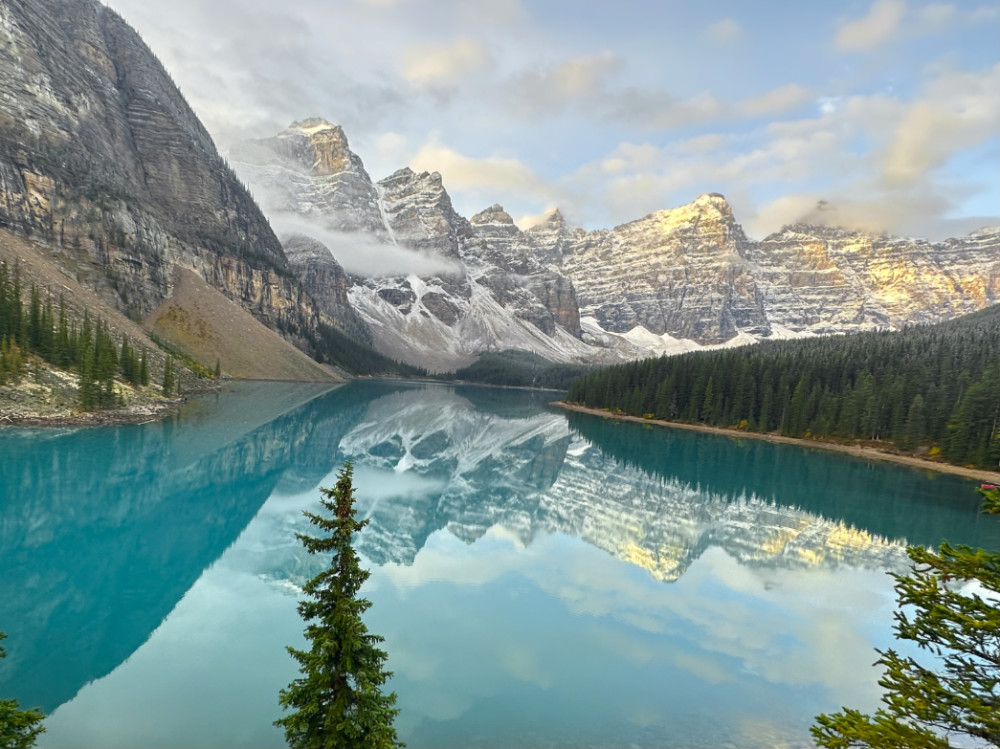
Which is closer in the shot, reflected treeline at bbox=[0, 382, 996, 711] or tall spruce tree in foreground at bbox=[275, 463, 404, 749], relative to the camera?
tall spruce tree in foreground at bbox=[275, 463, 404, 749]

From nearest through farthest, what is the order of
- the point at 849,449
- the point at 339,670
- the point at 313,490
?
1. the point at 339,670
2. the point at 313,490
3. the point at 849,449

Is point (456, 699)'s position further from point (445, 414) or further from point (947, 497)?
point (445, 414)

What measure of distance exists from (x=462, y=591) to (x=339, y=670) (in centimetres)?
1598

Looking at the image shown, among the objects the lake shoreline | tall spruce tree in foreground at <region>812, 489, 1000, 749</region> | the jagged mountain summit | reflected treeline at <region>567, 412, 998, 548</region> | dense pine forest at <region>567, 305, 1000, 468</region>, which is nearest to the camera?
tall spruce tree in foreground at <region>812, 489, 1000, 749</region>

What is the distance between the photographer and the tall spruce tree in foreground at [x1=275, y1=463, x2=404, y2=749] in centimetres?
846

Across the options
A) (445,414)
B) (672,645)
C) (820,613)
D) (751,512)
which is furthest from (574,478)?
(445,414)

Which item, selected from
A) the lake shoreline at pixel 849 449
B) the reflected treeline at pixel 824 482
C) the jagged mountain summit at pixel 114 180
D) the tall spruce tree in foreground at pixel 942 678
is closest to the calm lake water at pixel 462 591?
the reflected treeline at pixel 824 482

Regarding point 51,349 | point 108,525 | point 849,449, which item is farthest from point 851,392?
point 51,349

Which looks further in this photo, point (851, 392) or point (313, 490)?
point (851, 392)

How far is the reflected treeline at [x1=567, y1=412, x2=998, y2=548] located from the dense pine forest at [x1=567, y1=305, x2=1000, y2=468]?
9347 millimetres

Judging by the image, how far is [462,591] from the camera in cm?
2384

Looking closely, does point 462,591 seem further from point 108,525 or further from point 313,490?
point 313,490

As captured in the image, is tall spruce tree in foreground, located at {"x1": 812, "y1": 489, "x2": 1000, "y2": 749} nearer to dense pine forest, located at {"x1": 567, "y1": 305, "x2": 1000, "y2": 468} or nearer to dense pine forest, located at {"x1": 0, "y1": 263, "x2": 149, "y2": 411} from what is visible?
dense pine forest, located at {"x1": 0, "y1": 263, "x2": 149, "y2": 411}

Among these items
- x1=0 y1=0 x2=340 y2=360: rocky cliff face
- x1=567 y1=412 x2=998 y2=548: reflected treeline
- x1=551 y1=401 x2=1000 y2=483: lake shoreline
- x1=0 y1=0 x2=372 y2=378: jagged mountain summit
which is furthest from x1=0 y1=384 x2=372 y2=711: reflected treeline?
x1=0 y1=0 x2=340 y2=360: rocky cliff face
